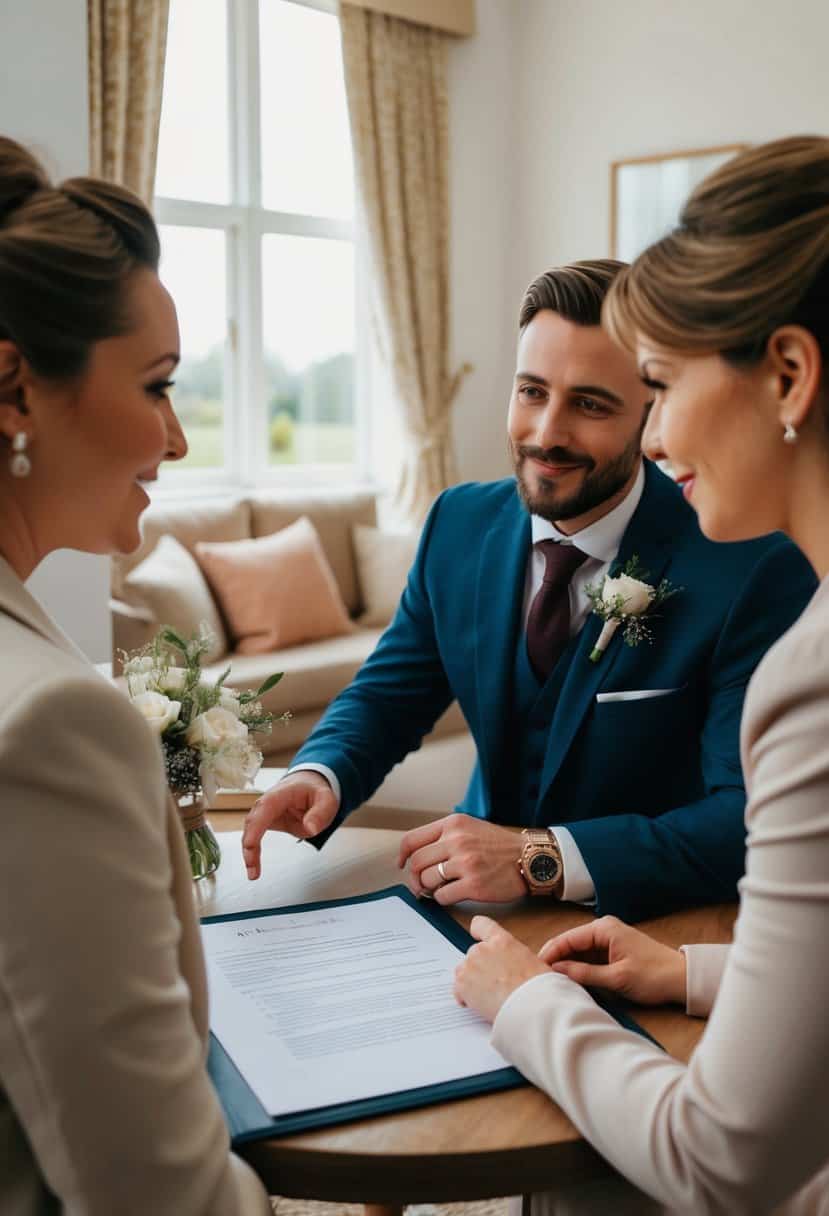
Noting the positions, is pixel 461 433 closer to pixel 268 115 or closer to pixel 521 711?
pixel 268 115

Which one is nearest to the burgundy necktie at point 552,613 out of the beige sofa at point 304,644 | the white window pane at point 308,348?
the beige sofa at point 304,644

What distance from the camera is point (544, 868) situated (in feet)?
4.73

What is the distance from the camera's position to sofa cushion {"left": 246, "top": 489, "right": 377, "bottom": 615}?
214 inches

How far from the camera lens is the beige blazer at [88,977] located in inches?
29.6

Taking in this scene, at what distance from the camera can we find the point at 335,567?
563cm

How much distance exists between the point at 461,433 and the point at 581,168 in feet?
5.03

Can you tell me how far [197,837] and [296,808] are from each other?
0.56ft

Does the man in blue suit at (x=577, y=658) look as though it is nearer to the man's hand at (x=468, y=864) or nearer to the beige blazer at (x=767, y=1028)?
the man's hand at (x=468, y=864)

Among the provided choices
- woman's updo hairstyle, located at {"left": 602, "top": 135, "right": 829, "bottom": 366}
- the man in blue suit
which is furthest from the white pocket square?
woman's updo hairstyle, located at {"left": 602, "top": 135, "right": 829, "bottom": 366}

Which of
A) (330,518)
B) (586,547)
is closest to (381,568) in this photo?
(330,518)

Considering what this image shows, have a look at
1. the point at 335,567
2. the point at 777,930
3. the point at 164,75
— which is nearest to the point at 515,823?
the point at 777,930

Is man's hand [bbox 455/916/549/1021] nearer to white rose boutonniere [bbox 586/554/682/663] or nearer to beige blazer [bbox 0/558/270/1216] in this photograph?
beige blazer [bbox 0/558/270/1216]

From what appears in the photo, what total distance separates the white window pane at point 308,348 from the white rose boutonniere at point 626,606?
177 inches

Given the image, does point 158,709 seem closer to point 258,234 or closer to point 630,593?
point 630,593
